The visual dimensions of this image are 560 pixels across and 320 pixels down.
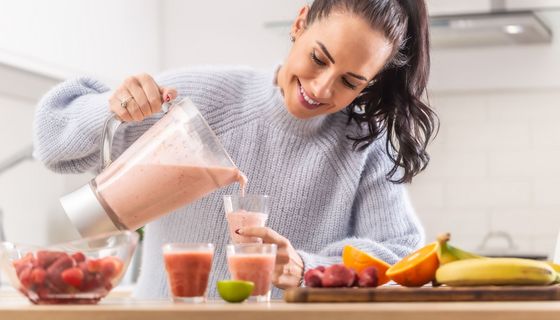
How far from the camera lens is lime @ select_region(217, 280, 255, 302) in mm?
1435

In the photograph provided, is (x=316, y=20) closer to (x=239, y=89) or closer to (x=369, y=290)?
(x=239, y=89)

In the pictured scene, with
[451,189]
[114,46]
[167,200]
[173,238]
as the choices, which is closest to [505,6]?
[451,189]

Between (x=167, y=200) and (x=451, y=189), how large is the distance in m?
2.38

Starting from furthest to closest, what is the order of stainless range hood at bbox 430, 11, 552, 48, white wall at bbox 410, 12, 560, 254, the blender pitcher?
white wall at bbox 410, 12, 560, 254 → stainless range hood at bbox 430, 11, 552, 48 → the blender pitcher

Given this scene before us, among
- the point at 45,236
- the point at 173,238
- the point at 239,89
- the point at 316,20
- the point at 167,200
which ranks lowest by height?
the point at 45,236

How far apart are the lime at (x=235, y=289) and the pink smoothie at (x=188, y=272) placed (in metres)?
0.04

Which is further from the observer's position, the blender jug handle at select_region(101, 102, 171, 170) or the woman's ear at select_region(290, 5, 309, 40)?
the woman's ear at select_region(290, 5, 309, 40)

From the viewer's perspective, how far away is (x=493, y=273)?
146cm

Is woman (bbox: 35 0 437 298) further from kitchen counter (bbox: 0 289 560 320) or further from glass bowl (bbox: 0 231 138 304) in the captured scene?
kitchen counter (bbox: 0 289 560 320)

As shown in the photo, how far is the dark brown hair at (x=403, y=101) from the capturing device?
2.12 m

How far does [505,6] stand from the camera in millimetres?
3428

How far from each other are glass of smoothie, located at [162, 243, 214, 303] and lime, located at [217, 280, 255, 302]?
0.14ft

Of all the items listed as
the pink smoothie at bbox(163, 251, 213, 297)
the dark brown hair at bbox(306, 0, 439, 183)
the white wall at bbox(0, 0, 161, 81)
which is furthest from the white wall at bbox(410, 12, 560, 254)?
the pink smoothie at bbox(163, 251, 213, 297)

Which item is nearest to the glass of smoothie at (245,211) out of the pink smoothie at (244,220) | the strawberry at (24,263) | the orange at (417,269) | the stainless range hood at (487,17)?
the pink smoothie at (244,220)
